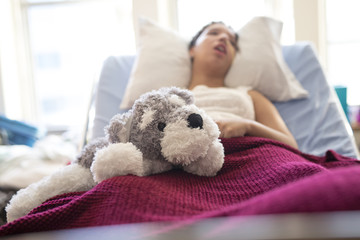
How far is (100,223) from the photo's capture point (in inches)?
22.4

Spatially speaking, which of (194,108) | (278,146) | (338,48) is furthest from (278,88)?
(338,48)

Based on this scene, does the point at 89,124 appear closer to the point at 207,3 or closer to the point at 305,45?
the point at 305,45

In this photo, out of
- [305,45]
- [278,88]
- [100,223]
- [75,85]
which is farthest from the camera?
[75,85]

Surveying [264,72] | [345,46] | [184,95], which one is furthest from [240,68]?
[345,46]

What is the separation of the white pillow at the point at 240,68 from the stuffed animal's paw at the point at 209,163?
0.76m

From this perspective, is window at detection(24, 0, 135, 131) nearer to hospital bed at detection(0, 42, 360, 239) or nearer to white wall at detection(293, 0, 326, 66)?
hospital bed at detection(0, 42, 360, 239)

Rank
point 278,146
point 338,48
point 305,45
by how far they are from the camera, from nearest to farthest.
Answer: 1. point 278,146
2. point 305,45
3. point 338,48

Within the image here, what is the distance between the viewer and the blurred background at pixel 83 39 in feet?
8.82

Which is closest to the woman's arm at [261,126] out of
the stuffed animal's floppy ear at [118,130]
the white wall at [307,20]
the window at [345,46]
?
the stuffed animal's floppy ear at [118,130]

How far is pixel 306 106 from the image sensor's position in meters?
1.57

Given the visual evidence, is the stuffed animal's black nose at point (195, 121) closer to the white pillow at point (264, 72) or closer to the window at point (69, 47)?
the white pillow at point (264, 72)

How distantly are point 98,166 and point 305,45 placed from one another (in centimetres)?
137

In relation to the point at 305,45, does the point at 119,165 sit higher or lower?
lower

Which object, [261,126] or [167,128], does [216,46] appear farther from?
[167,128]
